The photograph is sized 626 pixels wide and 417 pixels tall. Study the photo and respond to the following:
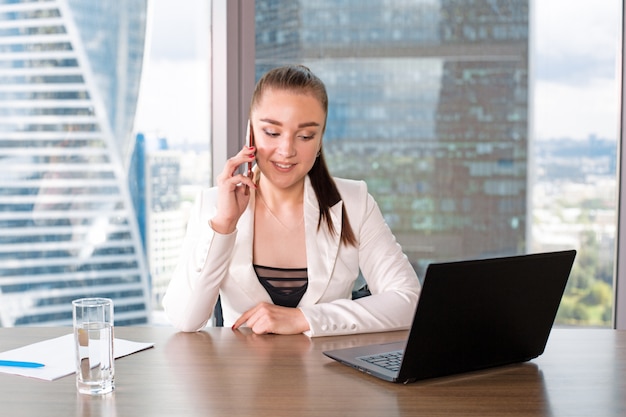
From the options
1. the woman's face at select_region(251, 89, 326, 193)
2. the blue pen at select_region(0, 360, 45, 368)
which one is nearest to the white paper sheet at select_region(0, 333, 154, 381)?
the blue pen at select_region(0, 360, 45, 368)

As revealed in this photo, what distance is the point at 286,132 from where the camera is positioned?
2.11 metres

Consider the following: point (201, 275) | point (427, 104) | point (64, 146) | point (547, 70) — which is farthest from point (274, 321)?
point (547, 70)

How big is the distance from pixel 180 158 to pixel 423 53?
3.86 ft

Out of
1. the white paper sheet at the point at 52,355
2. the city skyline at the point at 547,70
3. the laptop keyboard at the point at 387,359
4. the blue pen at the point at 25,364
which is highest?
the city skyline at the point at 547,70

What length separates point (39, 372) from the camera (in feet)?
4.85

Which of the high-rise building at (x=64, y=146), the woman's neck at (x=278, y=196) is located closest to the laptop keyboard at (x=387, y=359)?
the woman's neck at (x=278, y=196)

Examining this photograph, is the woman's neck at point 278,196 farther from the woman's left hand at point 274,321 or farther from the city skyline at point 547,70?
the city skyline at point 547,70

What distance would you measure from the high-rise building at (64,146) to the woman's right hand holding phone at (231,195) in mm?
1532

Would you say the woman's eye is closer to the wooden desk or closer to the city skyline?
the wooden desk

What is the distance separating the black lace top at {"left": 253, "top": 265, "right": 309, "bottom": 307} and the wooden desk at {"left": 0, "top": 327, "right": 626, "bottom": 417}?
1.54 ft

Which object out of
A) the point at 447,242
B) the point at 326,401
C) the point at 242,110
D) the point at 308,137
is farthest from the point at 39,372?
the point at 447,242

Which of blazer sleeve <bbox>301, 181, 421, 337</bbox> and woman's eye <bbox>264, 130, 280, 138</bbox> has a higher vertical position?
woman's eye <bbox>264, 130, 280, 138</bbox>

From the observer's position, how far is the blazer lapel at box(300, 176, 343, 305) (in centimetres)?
218

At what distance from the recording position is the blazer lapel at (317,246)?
2.18 m
